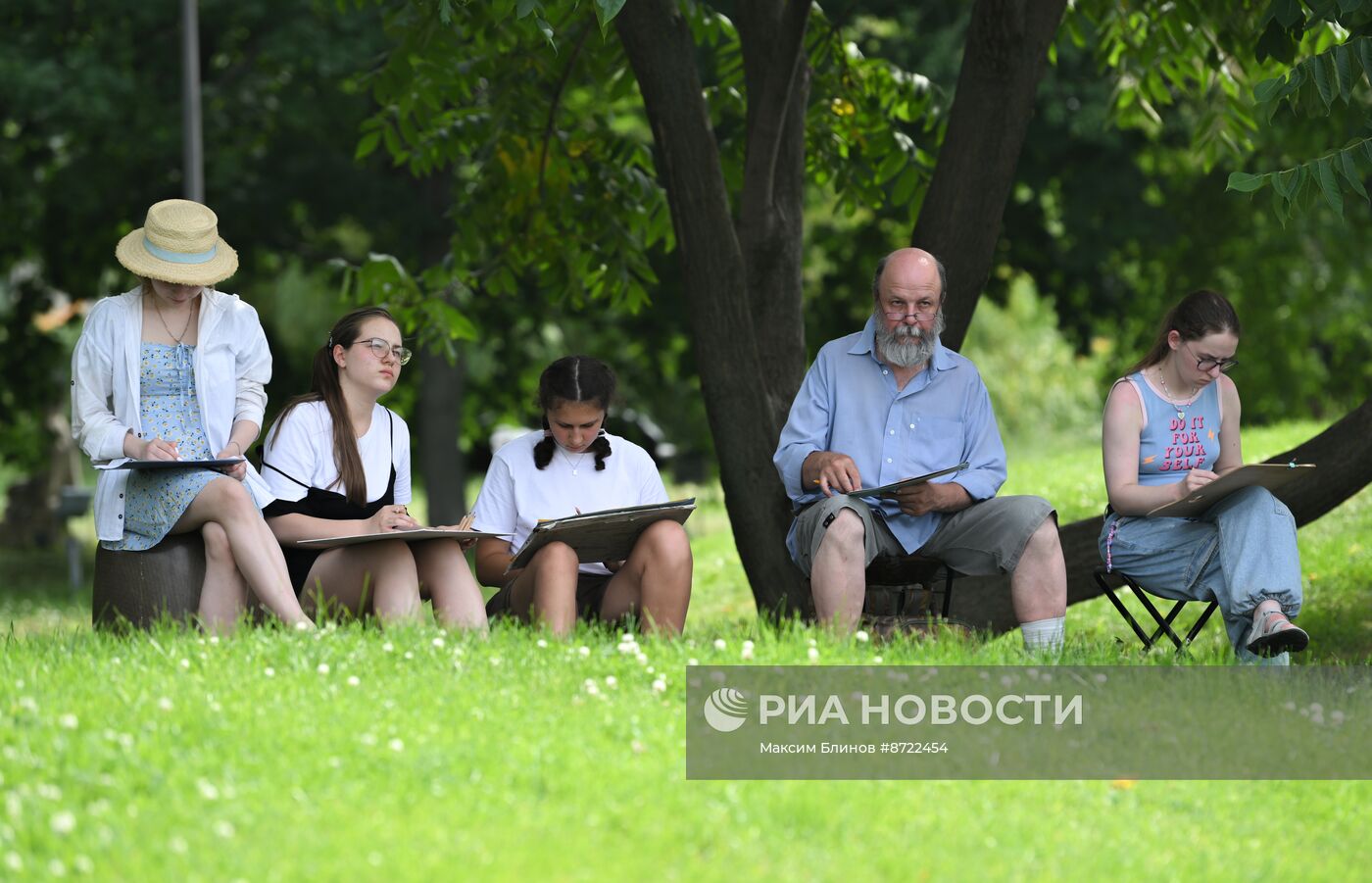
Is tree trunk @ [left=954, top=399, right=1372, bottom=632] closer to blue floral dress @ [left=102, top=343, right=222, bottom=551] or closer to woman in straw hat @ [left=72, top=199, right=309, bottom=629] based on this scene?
woman in straw hat @ [left=72, top=199, right=309, bottom=629]

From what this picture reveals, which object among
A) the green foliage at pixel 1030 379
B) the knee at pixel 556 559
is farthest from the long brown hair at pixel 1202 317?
the green foliage at pixel 1030 379

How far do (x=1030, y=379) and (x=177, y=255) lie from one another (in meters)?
28.7

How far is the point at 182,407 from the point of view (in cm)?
605

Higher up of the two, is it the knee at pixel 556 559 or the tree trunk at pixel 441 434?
the tree trunk at pixel 441 434

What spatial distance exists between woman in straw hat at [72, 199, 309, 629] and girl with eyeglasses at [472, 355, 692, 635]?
86cm

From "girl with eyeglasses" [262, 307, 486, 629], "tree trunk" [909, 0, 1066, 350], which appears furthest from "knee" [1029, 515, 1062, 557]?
"girl with eyeglasses" [262, 307, 486, 629]

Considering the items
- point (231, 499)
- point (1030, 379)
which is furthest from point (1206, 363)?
point (1030, 379)

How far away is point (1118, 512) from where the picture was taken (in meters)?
6.32

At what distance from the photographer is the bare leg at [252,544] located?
5.65 m

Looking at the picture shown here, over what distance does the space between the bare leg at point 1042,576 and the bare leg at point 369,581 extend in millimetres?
2217

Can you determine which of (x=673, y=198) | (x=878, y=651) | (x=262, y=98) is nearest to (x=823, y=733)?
(x=878, y=651)

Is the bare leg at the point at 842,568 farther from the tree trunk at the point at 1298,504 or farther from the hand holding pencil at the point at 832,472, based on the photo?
the tree trunk at the point at 1298,504

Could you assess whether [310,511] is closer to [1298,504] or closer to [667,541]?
[667,541]

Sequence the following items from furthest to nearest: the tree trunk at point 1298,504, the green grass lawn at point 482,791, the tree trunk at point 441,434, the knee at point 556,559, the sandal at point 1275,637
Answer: the tree trunk at point 441,434 → the tree trunk at point 1298,504 → the knee at point 556,559 → the sandal at point 1275,637 → the green grass lawn at point 482,791
